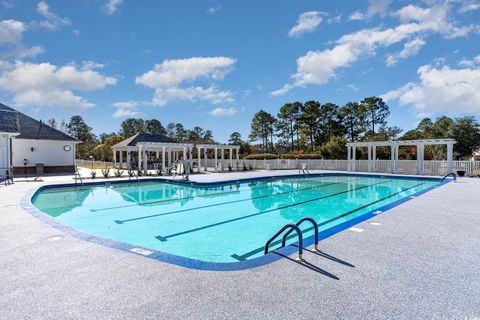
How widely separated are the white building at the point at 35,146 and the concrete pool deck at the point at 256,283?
17750 millimetres

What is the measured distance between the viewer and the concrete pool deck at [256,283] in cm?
250

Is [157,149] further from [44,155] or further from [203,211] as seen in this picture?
[203,211]

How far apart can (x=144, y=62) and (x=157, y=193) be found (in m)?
14.2

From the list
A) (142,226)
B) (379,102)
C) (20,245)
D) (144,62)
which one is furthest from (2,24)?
(379,102)

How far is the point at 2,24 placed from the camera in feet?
46.6

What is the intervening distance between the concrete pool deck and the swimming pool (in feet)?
2.49

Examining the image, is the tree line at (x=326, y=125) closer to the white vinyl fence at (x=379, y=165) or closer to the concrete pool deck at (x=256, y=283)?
the white vinyl fence at (x=379, y=165)

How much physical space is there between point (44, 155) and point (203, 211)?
16.4 metres

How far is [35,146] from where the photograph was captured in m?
19.7

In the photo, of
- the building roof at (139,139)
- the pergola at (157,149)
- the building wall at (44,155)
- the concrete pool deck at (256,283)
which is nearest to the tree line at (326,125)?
the pergola at (157,149)

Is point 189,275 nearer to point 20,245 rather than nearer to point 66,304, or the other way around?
point 66,304

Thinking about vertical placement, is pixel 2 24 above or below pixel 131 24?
below

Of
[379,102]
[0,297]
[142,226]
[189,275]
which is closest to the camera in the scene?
[0,297]

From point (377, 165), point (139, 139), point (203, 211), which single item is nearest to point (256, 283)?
point (203, 211)
